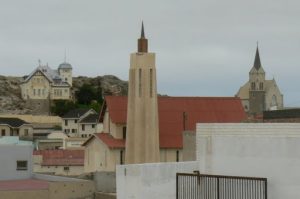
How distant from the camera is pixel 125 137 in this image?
47.1 metres

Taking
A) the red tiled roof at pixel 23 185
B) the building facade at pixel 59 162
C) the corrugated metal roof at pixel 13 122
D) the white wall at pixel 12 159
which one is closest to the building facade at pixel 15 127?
the corrugated metal roof at pixel 13 122

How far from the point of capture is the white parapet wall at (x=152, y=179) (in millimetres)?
23719

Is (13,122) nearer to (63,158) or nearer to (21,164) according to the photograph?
(63,158)

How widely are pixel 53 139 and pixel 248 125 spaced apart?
85.3m

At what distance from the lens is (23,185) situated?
125ft

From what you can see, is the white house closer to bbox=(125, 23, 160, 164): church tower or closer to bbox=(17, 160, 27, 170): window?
bbox=(125, 23, 160, 164): church tower

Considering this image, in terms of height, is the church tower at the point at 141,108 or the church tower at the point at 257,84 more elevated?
the church tower at the point at 257,84

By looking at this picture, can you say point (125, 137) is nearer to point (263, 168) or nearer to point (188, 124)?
point (188, 124)

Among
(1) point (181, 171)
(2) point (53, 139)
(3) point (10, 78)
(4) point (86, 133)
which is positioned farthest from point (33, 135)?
(1) point (181, 171)

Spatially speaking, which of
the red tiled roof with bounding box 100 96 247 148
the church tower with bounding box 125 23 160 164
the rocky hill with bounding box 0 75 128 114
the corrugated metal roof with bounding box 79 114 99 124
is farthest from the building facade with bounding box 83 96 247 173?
the rocky hill with bounding box 0 75 128 114

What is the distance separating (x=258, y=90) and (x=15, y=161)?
144 meters

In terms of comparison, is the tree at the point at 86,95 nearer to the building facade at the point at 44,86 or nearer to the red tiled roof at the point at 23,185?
the building facade at the point at 44,86

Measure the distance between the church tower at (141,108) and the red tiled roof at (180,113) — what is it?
242cm

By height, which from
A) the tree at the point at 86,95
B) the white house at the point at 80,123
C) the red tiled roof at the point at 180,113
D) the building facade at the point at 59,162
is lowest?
the building facade at the point at 59,162
